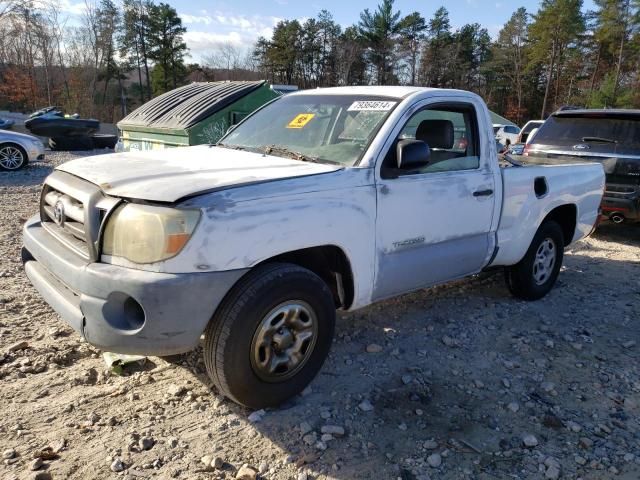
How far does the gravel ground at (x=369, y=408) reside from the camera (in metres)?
2.61

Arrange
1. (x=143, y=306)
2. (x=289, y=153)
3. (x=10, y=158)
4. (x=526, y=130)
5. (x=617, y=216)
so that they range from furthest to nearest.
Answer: (x=526, y=130) → (x=10, y=158) → (x=617, y=216) → (x=289, y=153) → (x=143, y=306)

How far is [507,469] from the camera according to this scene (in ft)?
8.64

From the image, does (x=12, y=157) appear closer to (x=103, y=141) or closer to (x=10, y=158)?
(x=10, y=158)

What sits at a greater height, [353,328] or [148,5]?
[148,5]

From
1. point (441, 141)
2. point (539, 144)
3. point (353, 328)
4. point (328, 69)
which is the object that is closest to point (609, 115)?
point (539, 144)

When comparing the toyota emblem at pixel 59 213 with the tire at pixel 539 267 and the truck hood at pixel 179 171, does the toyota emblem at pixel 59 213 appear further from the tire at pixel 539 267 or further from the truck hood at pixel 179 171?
the tire at pixel 539 267

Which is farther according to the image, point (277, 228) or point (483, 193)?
point (483, 193)

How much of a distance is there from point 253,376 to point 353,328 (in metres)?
1.43

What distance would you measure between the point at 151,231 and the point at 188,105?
7.20 metres

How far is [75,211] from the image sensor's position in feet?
9.56

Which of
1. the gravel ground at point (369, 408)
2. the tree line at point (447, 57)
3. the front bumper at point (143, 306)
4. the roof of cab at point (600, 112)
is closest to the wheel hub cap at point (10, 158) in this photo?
the gravel ground at point (369, 408)

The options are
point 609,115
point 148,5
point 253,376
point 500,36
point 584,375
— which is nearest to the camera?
point 253,376

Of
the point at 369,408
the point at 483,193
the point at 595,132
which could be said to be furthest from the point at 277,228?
the point at 595,132

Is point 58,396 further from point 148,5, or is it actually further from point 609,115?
point 148,5
